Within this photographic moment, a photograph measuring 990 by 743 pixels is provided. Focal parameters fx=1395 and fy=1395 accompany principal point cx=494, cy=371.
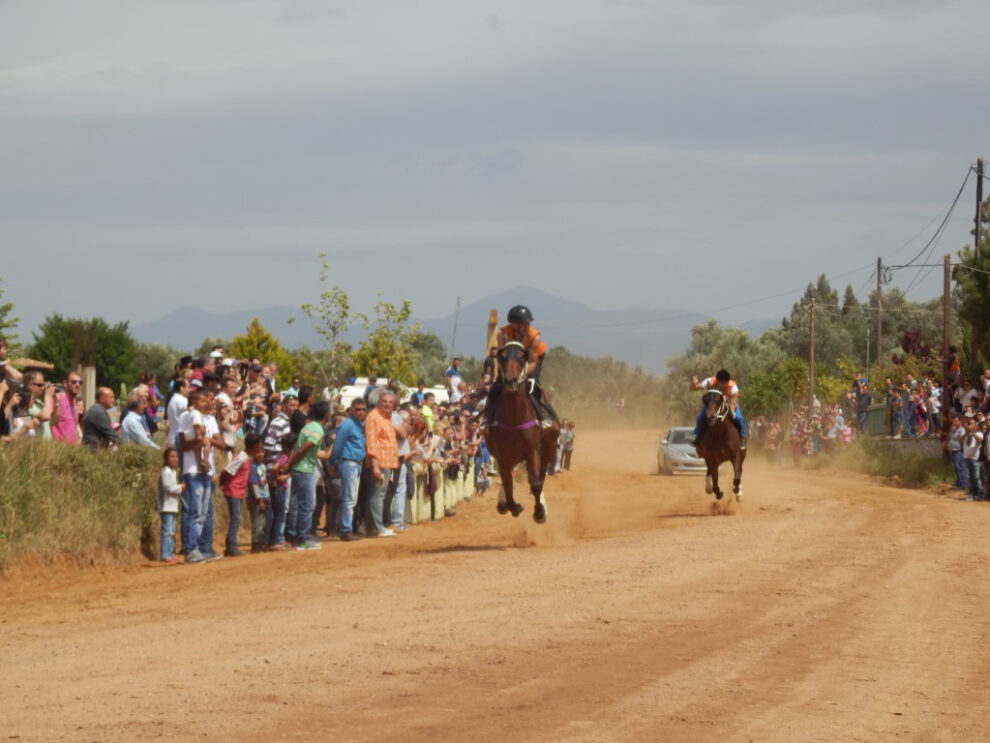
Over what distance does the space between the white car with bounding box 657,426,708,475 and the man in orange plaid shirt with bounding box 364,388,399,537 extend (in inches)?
911

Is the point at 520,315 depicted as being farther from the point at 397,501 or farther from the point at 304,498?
the point at 397,501

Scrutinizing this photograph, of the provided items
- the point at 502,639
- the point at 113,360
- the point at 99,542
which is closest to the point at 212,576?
the point at 99,542

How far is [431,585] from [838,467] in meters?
37.1

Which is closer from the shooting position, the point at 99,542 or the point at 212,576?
the point at 212,576

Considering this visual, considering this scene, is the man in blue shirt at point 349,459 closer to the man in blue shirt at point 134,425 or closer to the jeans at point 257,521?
the jeans at point 257,521

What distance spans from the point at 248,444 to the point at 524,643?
9365 mm

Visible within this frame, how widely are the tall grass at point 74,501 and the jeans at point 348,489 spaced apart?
2.91 m

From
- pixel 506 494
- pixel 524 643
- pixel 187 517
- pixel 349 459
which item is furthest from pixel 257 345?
pixel 524 643

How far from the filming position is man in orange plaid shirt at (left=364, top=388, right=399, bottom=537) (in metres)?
21.7

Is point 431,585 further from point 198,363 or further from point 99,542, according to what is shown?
point 198,363

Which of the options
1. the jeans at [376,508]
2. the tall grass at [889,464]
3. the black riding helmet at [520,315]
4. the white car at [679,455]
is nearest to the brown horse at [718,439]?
the jeans at [376,508]

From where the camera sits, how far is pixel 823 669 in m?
10.4

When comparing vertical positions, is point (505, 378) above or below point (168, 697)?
Answer: above

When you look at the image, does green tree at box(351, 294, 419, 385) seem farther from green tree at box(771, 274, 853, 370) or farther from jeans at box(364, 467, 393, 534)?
green tree at box(771, 274, 853, 370)
